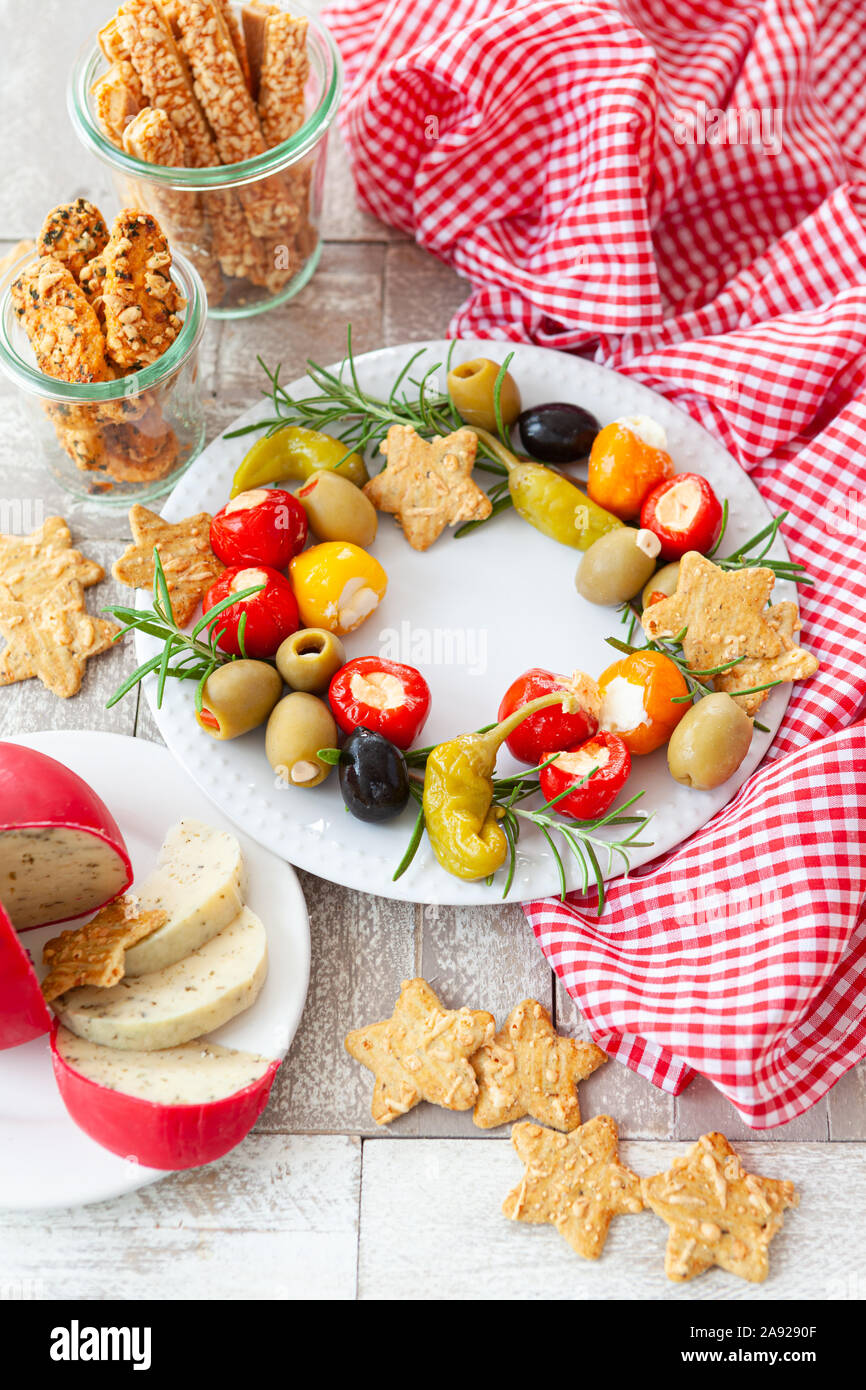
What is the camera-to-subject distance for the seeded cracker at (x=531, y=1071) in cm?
123

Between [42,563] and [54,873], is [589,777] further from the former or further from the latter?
[42,563]

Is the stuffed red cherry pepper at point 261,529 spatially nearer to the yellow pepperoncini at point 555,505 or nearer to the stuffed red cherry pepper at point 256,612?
the stuffed red cherry pepper at point 256,612

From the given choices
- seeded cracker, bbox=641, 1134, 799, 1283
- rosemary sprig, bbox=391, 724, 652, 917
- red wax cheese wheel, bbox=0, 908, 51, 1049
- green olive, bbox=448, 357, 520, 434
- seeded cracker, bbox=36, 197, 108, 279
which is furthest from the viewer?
green olive, bbox=448, 357, 520, 434

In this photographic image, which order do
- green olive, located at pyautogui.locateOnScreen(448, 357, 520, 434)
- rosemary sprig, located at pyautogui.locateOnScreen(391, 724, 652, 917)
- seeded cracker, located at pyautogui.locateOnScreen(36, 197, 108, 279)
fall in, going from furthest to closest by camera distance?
green olive, located at pyautogui.locateOnScreen(448, 357, 520, 434)
seeded cracker, located at pyautogui.locateOnScreen(36, 197, 108, 279)
rosemary sprig, located at pyautogui.locateOnScreen(391, 724, 652, 917)

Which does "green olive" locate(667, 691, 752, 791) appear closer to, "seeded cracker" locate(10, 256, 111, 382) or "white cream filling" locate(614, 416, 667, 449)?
"white cream filling" locate(614, 416, 667, 449)

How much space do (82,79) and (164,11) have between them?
157 millimetres

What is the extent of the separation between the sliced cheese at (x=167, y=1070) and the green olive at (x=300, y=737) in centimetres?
30

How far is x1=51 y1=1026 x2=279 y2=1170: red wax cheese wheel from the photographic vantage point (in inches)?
43.8

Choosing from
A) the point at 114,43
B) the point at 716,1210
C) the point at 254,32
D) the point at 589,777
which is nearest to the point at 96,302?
the point at 114,43

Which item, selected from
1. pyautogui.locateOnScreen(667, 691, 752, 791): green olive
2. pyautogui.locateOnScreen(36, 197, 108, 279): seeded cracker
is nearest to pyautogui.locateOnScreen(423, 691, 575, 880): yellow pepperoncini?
pyautogui.locateOnScreen(667, 691, 752, 791): green olive

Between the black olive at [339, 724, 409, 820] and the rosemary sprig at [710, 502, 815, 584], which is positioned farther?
the rosemary sprig at [710, 502, 815, 584]

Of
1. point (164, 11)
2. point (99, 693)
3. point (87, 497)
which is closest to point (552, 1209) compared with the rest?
point (99, 693)

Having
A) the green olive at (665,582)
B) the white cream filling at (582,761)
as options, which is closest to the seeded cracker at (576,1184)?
the white cream filling at (582,761)

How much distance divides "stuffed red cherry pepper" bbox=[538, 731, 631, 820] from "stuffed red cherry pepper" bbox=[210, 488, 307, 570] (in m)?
0.40
